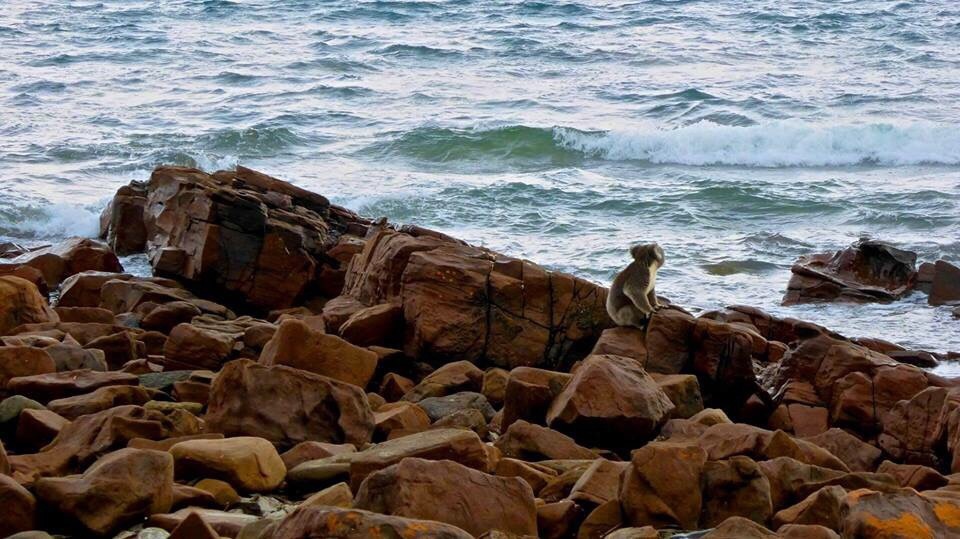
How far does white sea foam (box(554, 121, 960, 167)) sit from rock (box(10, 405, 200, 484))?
58.9ft

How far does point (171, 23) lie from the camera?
35.5 metres

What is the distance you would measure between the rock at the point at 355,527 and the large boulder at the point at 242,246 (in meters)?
7.83

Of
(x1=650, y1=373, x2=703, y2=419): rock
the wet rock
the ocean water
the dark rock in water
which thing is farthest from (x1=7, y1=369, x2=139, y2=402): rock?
the dark rock in water

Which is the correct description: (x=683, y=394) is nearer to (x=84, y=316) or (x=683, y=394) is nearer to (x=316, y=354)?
(x=316, y=354)

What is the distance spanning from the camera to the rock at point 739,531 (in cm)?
429

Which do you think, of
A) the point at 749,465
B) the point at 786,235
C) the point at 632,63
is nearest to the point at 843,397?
the point at 749,465

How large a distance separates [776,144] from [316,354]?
18.1m

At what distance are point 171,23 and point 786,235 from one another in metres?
23.3

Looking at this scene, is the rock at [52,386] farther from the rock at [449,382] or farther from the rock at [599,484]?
the rock at [599,484]

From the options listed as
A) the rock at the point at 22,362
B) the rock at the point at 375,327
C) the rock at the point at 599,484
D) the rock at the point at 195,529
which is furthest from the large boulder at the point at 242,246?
the rock at the point at 195,529

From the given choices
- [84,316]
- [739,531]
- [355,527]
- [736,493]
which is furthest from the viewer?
[84,316]

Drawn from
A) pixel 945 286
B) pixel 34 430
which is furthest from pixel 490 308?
pixel 945 286

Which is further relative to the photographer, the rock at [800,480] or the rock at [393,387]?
the rock at [393,387]

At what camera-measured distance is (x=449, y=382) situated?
8.09 m
